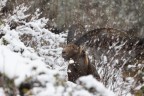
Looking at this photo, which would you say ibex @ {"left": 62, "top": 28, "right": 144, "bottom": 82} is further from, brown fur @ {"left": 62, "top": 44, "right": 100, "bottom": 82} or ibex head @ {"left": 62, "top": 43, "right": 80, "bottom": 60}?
ibex head @ {"left": 62, "top": 43, "right": 80, "bottom": 60}

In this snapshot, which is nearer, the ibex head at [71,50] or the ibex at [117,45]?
the ibex head at [71,50]

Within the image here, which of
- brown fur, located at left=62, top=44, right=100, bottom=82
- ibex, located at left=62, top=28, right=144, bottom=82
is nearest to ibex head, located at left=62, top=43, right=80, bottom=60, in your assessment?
brown fur, located at left=62, top=44, right=100, bottom=82

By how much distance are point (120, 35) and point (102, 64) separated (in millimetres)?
1901

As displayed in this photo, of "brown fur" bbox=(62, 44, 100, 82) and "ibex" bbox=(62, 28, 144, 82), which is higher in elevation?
"ibex" bbox=(62, 28, 144, 82)

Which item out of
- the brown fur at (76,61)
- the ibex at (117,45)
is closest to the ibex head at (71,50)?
the brown fur at (76,61)

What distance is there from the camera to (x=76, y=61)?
6902 millimetres

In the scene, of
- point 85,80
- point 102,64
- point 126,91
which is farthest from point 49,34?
point 85,80

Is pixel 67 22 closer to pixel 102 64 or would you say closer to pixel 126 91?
pixel 102 64

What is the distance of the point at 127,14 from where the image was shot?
10734mm

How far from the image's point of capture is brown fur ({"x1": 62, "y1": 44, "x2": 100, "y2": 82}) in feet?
22.2

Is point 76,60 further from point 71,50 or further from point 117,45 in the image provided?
point 117,45

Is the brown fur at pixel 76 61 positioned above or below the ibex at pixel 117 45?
below

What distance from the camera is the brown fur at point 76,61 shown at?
677cm

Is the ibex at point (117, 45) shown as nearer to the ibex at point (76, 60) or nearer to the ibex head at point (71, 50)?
the ibex at point (76, 60)
